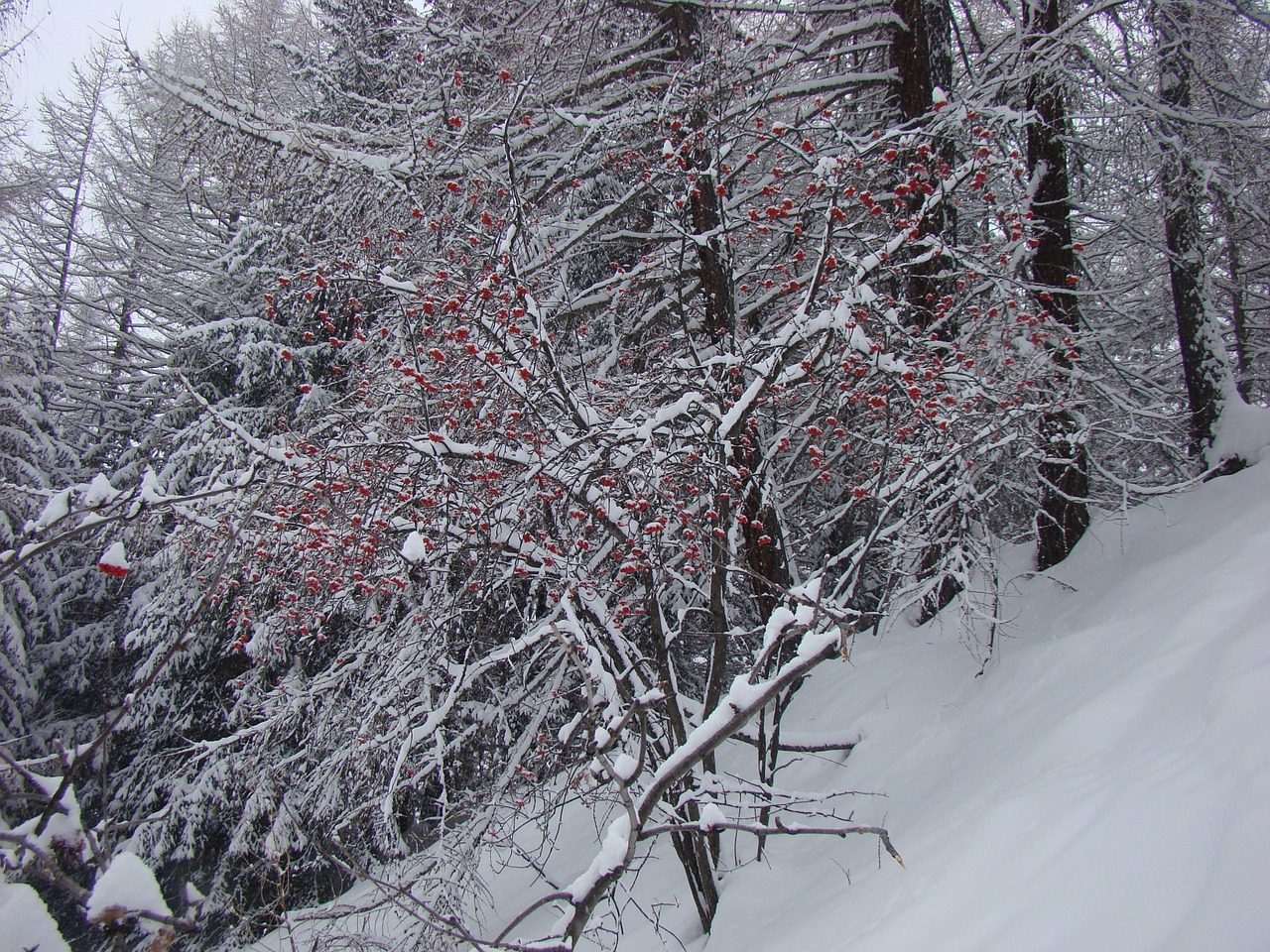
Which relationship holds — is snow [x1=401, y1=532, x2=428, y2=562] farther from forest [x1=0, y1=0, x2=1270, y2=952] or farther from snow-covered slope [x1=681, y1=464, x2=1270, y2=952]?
snow-covered slope [x1=681, y1=464, x2=1270, y2=952]

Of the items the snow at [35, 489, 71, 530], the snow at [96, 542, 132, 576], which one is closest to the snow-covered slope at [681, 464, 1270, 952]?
the snow at [96, 542, 132, 576]

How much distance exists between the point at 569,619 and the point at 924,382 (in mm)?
2313

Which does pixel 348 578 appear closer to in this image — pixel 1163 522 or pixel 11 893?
pixel 11 893

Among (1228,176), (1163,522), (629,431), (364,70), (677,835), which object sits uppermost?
(364,70)

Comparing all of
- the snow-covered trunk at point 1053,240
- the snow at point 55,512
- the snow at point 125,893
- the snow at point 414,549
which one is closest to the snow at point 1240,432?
the snow-covered trunk at point 1053,240

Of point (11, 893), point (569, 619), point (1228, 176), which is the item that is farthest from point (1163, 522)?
point (11, 893)

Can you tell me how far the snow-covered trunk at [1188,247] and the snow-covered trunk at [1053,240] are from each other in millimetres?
720

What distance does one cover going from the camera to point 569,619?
11.0 ft

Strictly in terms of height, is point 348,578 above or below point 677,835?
above

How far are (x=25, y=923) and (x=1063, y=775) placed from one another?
2700mm

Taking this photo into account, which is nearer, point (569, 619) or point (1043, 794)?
point (1043, 794)

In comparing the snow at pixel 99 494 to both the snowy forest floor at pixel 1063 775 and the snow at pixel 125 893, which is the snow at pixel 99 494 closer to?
the snow at pixel 125 893

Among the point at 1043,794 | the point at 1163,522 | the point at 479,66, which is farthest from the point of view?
the point at 479,66

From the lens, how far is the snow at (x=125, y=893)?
33.2 inches
